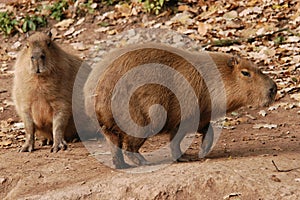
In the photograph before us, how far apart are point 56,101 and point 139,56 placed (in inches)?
62.3

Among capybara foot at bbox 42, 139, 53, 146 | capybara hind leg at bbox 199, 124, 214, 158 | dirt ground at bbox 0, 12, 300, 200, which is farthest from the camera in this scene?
capybara foot at bbox 42, 139, 53, 146

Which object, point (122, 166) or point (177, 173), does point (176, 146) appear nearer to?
point (122, 166)

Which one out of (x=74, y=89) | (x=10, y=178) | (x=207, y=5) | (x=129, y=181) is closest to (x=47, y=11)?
(x=207, y=5)

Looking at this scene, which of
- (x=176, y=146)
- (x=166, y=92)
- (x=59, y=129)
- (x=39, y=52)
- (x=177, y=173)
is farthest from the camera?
(x=59, y=129)

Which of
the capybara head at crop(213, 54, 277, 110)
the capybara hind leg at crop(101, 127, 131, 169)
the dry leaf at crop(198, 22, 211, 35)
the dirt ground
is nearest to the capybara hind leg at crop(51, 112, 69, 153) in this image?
the dirt ground

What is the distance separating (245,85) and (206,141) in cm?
66

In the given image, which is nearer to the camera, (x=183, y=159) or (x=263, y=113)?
(x=183, y=159)

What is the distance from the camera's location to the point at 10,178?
5.93 m

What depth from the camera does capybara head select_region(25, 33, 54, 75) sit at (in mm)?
6668

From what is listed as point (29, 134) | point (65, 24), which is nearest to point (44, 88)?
point (29, 134)

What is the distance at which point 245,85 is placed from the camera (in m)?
5.91

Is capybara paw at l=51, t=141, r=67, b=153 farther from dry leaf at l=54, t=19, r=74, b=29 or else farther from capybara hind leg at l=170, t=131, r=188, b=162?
dry leaf at l=54, t=19, r=74, b=29

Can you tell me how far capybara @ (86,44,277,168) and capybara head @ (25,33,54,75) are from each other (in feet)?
3.94

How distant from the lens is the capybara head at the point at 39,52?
667cm
